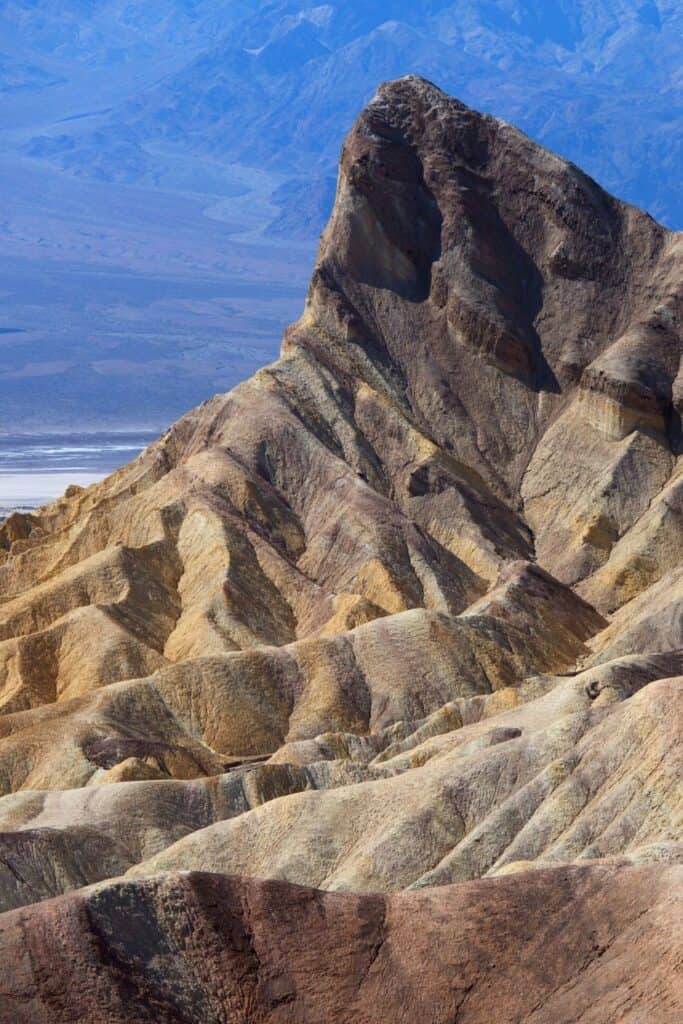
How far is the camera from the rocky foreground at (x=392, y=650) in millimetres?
49875

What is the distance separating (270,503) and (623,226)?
3235 cm

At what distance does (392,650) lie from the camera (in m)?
97.5

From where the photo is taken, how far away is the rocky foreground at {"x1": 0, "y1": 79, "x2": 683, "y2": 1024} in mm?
49875

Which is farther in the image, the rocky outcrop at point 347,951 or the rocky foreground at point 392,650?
the rocky foreground at point 392,650

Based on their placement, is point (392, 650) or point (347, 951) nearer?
point (347, 951)

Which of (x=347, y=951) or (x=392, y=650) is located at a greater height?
(x=392, y=650)

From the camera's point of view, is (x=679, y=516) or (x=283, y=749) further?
(x=679, y=516)

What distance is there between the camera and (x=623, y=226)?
5330 inches

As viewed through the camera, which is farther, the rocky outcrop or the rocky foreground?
the rocky foreground

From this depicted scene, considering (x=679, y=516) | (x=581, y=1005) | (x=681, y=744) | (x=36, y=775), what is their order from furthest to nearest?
(x=679, y=516) < (x=36, y=775) < (x=681, y=744) < (x=581, y=1005)

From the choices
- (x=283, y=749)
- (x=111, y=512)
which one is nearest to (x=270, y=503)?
(x=111, y=512)

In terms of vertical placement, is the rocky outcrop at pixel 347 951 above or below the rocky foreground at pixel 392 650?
below

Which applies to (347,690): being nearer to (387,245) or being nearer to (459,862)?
(459,862)

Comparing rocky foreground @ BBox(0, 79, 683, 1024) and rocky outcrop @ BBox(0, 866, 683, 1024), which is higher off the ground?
rocky foreground @ BBox(0, 79, 683, 1024)
